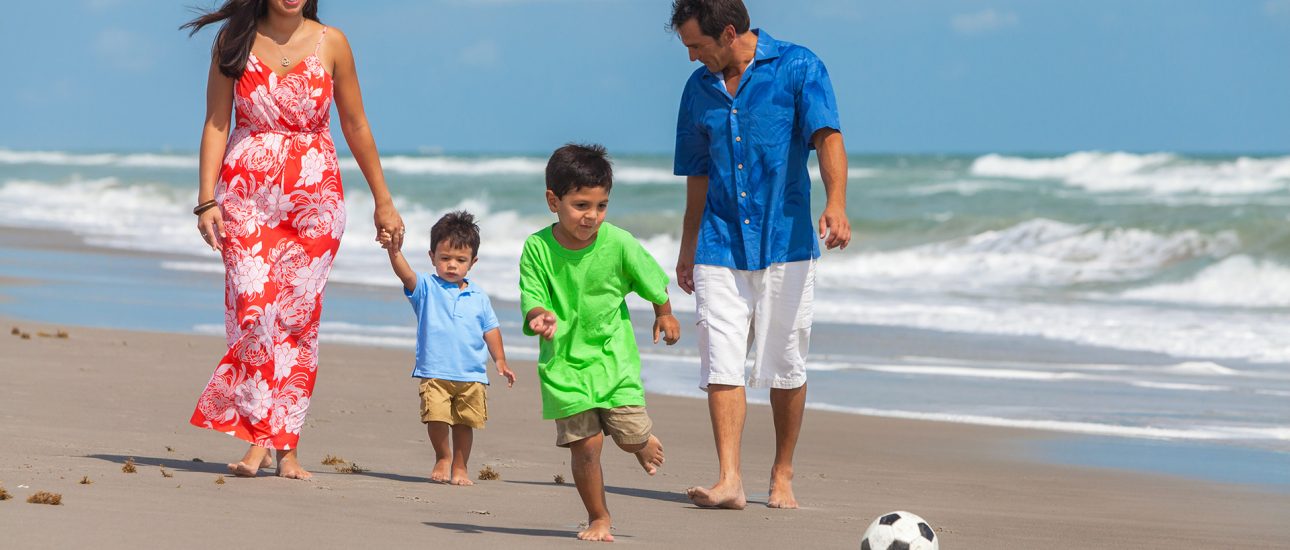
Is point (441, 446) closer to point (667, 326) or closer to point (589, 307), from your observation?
point (589, 307)

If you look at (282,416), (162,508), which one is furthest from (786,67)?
(162,508)

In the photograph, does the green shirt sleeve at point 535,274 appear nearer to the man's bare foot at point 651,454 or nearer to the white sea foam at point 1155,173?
the man's bare foot at point 651,454

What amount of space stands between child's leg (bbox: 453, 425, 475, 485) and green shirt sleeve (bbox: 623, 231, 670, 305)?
1486 millimetres

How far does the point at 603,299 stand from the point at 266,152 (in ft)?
5.05

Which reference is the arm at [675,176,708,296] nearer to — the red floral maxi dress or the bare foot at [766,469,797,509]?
the bare foot at [766,469,797,509]

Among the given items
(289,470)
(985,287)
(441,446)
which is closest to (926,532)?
(441,446)

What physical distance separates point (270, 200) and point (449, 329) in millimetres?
889

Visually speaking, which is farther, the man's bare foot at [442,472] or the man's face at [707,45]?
the man's bare foot at [442,472]

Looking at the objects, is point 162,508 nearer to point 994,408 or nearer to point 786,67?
point 786,67

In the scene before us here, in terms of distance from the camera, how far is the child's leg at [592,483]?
4355 mm

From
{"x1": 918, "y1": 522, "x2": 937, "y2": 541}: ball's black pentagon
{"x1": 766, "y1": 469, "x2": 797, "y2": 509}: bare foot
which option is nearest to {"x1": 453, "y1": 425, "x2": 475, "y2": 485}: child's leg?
{"x1": 766, "y1": 469, "x2": 797, "y2": 509}: bare foot

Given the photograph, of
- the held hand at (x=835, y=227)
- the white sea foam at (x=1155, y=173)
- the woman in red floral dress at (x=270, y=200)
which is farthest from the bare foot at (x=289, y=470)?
the white sea foam at (x=1155, y=173)

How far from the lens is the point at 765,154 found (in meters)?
5.32

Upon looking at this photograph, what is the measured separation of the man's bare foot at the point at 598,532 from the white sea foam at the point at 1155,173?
91.7 ft
